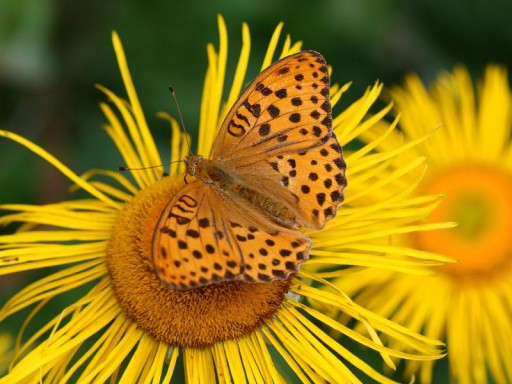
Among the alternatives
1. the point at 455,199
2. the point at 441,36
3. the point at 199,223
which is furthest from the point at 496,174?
the point at 199,223

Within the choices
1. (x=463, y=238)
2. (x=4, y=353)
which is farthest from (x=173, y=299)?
(x=463, y=238)

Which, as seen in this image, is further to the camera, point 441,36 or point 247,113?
point 441,36

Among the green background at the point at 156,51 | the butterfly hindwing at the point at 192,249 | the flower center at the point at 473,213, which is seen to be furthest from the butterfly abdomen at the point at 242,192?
the green background at the point at 156,51

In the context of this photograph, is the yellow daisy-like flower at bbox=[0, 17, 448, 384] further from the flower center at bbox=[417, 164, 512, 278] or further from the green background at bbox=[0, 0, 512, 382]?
the green background at bbox=[0, 0, 512, 382]

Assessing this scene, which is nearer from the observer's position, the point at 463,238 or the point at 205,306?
the point at 205,306

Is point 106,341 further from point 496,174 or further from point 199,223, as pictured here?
point 496,174

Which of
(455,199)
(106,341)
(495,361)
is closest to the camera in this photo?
(106,341)

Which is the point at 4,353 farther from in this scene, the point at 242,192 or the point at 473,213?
the point at 473,213
